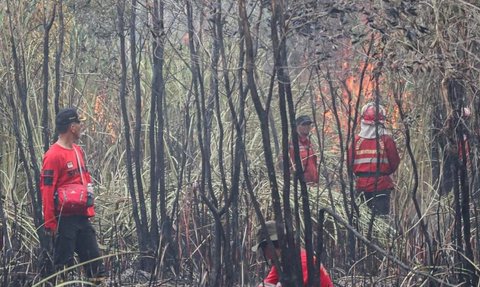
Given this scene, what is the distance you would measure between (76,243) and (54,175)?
2.15 ft

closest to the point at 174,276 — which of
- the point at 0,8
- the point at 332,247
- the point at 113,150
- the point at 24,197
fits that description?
the point at 332,247

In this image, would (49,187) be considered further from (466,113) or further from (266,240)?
(466,113)

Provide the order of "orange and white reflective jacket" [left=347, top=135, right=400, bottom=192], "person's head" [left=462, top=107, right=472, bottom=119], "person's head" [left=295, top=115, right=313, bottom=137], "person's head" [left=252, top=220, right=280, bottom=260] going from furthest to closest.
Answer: "person's head" [left=295, top=115, right=313, bottom=137] < "orange and white reflective jacket" [left=347, top=135, right=400, bottom=192] < "person's head" [left=462, top=107, right=472, bottom=119] < "person's head" [left=252, top=220, right=280, bottom=260]

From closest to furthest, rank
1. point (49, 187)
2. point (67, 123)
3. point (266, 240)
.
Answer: point (266, 240) < point (49, 187) < point (67, 123)

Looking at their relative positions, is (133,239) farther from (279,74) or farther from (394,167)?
(279,74)

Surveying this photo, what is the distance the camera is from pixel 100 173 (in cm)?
1195

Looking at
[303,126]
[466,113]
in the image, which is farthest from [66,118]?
[303,126]

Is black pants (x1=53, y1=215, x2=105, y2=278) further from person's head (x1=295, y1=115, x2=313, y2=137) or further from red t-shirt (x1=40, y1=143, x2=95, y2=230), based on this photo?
person's head (x1=295, y1=115, x2=313, y2=137)

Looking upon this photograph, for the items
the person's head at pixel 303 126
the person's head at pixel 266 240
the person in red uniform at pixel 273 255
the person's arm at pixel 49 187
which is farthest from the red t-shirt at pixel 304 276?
the person's head at pixel 303 126

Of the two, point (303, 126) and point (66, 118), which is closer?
Answer: point (66, 118)

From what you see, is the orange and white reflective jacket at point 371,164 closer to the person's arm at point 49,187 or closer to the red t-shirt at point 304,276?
the person's arm at point 49,187

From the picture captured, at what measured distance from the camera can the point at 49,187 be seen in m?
8.32

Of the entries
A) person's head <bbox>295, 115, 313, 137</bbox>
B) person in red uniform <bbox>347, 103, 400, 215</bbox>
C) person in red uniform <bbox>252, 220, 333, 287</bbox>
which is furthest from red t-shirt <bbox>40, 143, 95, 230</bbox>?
person's head <bbox>295, 115, 313, 137</bbox>

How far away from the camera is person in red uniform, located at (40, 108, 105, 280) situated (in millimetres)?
8344
